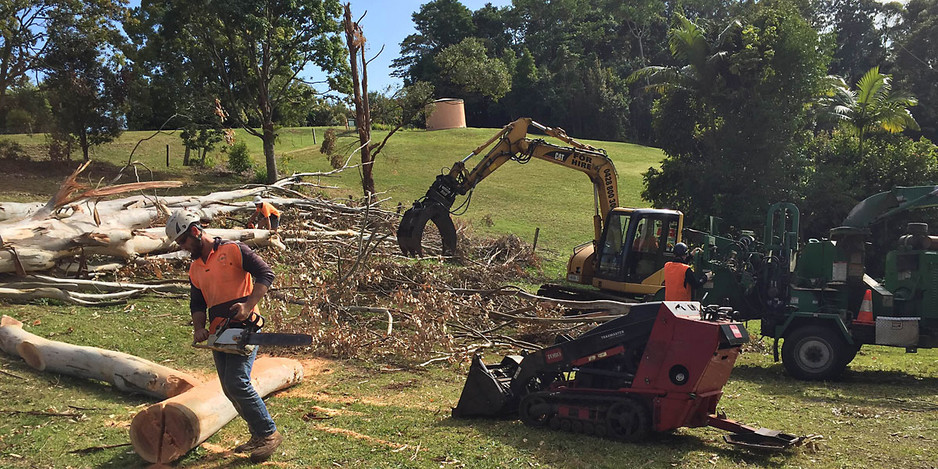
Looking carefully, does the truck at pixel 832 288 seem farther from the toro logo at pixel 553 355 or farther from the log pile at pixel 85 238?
the log pile at pixel 85 238

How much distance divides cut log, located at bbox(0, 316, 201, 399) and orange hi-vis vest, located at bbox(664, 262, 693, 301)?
19.9ft

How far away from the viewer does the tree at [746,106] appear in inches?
874

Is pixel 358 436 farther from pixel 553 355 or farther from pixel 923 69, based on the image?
pixel 923 69

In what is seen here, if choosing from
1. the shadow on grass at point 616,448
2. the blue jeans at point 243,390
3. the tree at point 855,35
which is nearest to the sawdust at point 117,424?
the blue jeans at point 243,390

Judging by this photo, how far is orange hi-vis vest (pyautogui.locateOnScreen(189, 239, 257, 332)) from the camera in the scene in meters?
5.77

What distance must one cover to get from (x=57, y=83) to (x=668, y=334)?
26958 millimetres

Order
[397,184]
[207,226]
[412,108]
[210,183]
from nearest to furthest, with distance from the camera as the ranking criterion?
[207,226], [412,108], [210,183], [397,184]

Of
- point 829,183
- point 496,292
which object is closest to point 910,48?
point 829,183

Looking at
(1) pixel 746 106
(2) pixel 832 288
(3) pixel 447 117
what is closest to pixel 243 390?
(2) pixel 832 288

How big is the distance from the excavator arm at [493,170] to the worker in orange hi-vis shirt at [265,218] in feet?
9.78

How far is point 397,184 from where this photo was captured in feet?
111

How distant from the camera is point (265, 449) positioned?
5.71 meters

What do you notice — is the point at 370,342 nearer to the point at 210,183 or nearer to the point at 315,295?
the point at 315,295

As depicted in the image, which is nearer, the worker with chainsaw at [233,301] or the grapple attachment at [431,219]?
the worker with chainsaw at [233,301]
